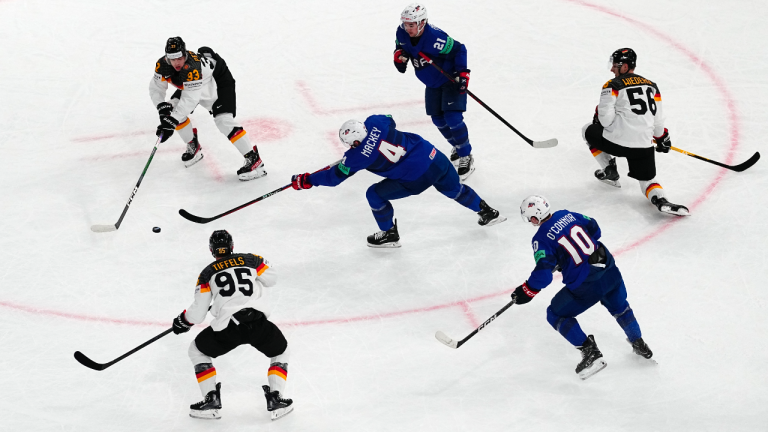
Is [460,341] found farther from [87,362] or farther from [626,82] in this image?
[626,82]

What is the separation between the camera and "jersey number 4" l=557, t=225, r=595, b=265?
4.21 metres

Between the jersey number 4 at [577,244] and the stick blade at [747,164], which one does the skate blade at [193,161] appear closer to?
the jersey number 4 at [577,244]

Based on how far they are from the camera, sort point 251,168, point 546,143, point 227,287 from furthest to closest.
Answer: point 546,143
point 251,168
point 227,287

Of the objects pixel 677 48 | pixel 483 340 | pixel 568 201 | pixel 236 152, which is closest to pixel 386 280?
pixel 483 340

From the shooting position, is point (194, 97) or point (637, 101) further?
point (194, 97)

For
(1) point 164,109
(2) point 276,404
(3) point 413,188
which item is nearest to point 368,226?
(3) point 413,188

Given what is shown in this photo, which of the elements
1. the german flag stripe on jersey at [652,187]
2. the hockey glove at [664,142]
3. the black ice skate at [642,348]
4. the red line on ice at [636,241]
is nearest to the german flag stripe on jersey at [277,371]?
the red line on ice at [636,241]

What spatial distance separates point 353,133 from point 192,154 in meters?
1.80

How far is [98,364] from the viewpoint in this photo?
4.23m

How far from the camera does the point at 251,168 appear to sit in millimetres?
6121

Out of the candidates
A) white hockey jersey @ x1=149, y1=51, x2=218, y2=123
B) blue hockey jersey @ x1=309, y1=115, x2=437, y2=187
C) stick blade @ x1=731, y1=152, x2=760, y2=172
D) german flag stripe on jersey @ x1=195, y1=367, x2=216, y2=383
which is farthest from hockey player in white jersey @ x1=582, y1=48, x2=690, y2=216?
german flag stripe on jersey @ x1=195, y1=367, x2=216, y2=383

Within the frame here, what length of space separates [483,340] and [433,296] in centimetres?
46

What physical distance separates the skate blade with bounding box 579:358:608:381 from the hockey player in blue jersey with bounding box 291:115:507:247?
147cm

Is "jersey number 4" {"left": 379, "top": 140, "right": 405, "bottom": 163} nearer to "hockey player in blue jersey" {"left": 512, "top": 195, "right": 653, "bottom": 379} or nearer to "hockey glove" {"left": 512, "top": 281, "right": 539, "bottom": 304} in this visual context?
"hockey player in blue jersey" {"left": 512, "top": 195, "right": 653, "bottom": 379}
